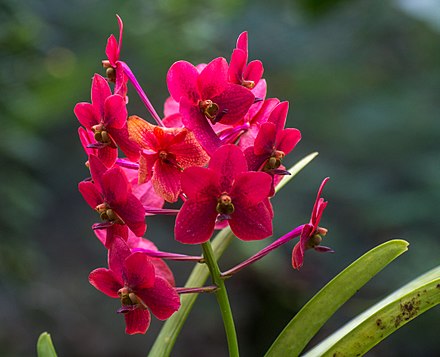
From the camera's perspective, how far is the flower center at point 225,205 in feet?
2.71

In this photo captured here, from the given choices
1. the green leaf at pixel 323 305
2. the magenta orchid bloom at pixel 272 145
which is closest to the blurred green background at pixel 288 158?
the green leaf at pixel 323 305

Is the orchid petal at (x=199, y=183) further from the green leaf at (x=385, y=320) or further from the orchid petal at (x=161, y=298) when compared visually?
the green leaf at (x=385, y=320)

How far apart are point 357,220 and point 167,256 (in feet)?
8.92

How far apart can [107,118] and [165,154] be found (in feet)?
0.33

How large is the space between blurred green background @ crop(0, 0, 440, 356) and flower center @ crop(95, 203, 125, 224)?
2191 millimetres

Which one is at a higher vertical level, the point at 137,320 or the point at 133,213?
the point at 133,213

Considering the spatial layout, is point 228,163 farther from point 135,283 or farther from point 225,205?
point 135,283

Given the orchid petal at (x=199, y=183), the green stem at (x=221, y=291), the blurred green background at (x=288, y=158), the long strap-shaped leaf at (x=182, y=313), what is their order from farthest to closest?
the blurred green background at (x=288, y=158) → the long strap-shaped leaf at (x=182, y=313) → the green stem at (x=221, y=291) → the orchid petal at (x=199, y=183)

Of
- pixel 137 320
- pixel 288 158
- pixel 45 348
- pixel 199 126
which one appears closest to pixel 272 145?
pixel 199 126

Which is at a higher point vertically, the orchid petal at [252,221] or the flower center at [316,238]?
the orchid petal at [252,221]

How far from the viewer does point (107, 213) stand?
874mm

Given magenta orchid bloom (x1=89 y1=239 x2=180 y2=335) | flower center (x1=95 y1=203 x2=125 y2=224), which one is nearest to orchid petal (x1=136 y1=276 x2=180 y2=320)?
magenta orchid bloom (x1=89 y1=239 x2=180 y2=335)

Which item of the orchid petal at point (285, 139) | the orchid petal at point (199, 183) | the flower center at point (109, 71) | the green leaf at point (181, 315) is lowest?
the green leaf at point (181, 315)

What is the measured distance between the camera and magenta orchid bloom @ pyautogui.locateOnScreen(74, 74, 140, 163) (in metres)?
0.88
